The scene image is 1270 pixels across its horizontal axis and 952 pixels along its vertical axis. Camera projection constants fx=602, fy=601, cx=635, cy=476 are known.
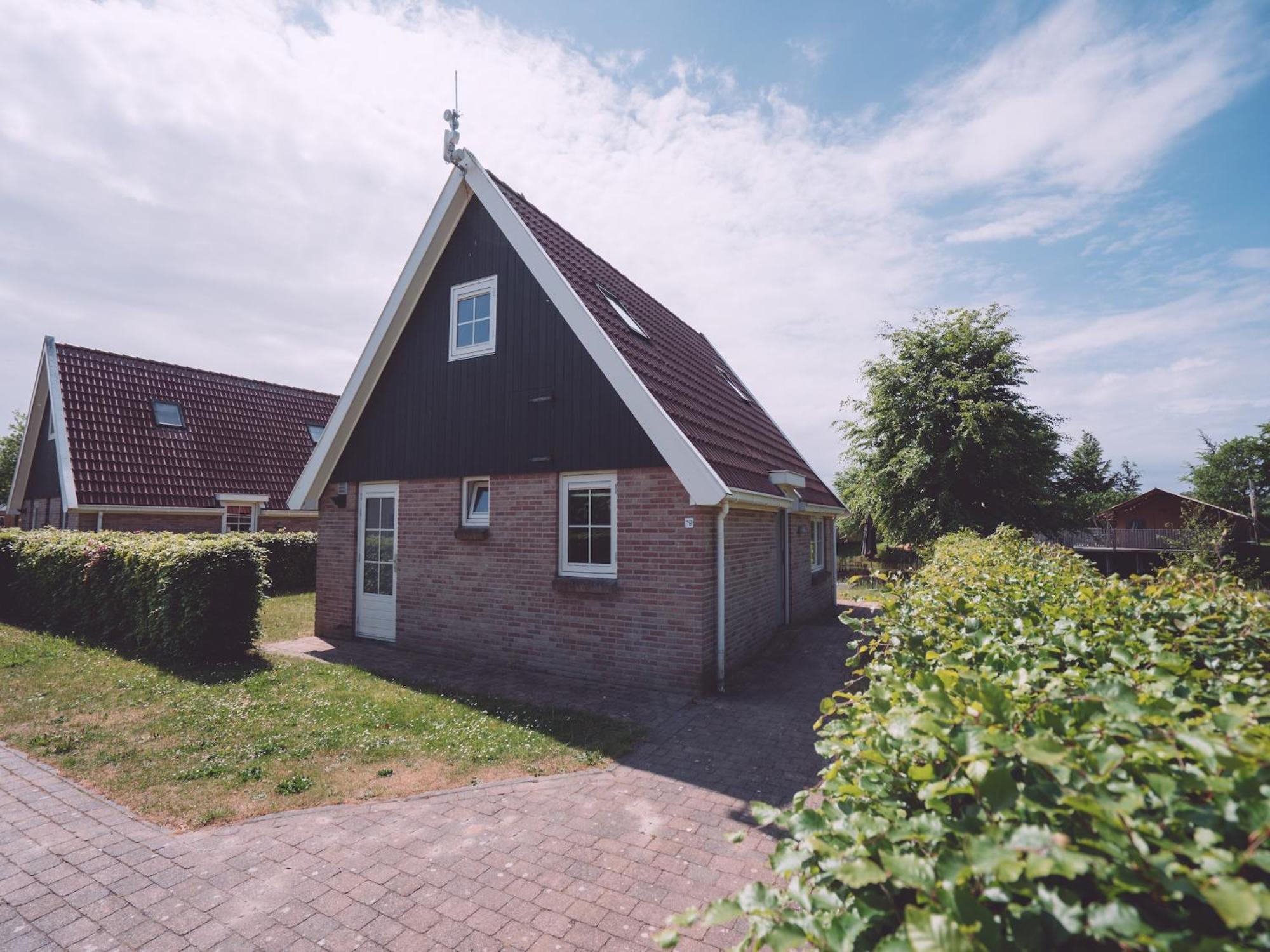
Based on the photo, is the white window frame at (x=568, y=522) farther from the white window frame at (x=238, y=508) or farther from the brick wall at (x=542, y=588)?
the white window frame at (x=238, y=508)

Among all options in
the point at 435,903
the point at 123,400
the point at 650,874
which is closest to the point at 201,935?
the point at 435,903

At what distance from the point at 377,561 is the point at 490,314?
480cm

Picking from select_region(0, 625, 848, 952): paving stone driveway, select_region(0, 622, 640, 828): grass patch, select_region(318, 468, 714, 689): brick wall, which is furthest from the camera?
select_region(318, 468, 714, 689): brick wall

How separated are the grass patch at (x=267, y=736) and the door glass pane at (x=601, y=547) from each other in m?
2.10

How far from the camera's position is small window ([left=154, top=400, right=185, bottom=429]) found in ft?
63.2

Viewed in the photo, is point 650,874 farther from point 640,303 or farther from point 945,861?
point 640,303

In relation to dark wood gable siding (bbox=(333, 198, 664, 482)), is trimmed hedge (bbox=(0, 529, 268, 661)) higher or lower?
lower

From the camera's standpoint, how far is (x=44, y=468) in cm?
1952

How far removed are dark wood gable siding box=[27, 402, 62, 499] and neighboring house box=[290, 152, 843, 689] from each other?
45.4 ft

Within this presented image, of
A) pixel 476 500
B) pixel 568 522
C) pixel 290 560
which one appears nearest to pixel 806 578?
pixel 568 522

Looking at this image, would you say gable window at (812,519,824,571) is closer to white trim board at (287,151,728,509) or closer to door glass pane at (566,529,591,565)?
door glass pane at (566,529,591,565)

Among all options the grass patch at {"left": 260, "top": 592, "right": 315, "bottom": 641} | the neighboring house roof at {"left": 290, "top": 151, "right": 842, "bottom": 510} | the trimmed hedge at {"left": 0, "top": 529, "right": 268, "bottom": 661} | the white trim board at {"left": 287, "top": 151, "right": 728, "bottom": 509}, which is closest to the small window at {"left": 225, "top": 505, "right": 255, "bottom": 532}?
the grass patch at {"left": 260, "top": 592, "right": 315, "bottom": 641}

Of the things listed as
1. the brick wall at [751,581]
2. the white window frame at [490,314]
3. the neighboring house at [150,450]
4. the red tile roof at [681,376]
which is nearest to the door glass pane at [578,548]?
the brick wall at [751,581]

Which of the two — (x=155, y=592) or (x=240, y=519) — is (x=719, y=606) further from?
(x=240, y=519)
